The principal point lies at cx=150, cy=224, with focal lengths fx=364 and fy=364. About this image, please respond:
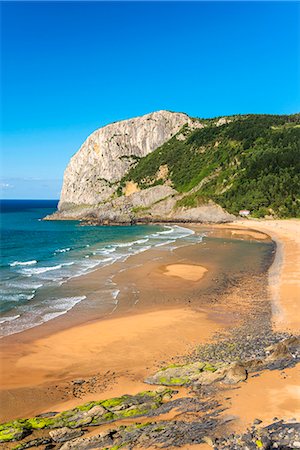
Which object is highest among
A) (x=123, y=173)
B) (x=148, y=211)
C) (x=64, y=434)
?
(x=123, y=173)

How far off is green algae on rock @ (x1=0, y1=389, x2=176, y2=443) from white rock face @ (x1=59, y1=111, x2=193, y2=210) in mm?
137986

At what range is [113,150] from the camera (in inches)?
6058

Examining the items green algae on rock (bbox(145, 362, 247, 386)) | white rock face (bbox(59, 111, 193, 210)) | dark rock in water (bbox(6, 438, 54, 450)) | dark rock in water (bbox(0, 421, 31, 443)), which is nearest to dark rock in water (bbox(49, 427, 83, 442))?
dark rock in water (bbox(6, 438, 54, 450))

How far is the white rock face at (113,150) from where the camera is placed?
151 meters

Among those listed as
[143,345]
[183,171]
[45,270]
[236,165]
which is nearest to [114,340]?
[143,345]

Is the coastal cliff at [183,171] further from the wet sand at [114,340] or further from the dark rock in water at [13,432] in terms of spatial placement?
the dark rock in water at [13,432]

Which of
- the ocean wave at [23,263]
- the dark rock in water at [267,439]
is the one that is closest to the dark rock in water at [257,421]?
the dark rock in water at [267,439]

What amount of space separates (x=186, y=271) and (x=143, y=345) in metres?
18.2

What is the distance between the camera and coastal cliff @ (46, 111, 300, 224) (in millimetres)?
98488

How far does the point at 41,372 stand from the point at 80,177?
146m

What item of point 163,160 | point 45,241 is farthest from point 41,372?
point 163,160

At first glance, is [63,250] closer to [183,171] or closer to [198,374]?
[198,374]

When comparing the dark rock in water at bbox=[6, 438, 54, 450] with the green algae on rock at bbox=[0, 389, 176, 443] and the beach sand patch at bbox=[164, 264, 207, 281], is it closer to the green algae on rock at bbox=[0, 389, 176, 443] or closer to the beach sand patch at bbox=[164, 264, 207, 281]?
the green algae on rock at bbox=[0, 389, 176, 443]

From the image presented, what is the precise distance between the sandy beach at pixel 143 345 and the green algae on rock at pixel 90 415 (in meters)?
0.93
